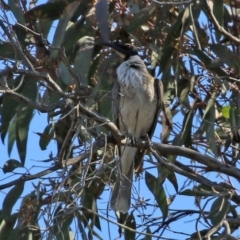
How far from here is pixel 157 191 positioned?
3740 mm

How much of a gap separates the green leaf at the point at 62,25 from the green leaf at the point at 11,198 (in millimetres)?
623

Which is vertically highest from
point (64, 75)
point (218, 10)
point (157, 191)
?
point (218, 10)

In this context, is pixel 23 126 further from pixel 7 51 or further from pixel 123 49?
pixel 123 49

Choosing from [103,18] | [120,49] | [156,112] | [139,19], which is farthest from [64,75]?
[156,112]

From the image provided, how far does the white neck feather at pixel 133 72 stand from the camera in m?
4.13

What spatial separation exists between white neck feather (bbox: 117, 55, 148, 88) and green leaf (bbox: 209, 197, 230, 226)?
3.05ft

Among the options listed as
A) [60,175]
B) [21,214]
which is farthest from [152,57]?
[60,175]

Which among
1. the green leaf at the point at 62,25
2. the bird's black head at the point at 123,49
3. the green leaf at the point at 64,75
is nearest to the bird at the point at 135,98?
the bird's black head at the point at 123,49

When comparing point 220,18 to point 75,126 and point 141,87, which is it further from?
point 75,126

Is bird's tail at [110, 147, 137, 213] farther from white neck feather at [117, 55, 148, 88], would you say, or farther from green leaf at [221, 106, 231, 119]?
green leaf at [221, 106, 231, 119]

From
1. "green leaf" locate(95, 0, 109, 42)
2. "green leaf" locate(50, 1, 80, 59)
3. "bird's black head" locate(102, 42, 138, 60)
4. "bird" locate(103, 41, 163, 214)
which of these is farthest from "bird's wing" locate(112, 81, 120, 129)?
"green leaf" locate(95, 0, 109, 42)

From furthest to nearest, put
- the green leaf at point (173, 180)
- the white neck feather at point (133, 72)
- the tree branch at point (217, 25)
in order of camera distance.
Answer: the white neck feather at point (133, 72)
the green leaf at point (173, 180)
the tree branch at point (217, 25)

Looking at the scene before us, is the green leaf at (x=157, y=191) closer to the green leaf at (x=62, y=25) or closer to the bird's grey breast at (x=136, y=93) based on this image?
the bird's grey breast at (x=136, y=93)

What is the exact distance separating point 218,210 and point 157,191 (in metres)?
0.44
